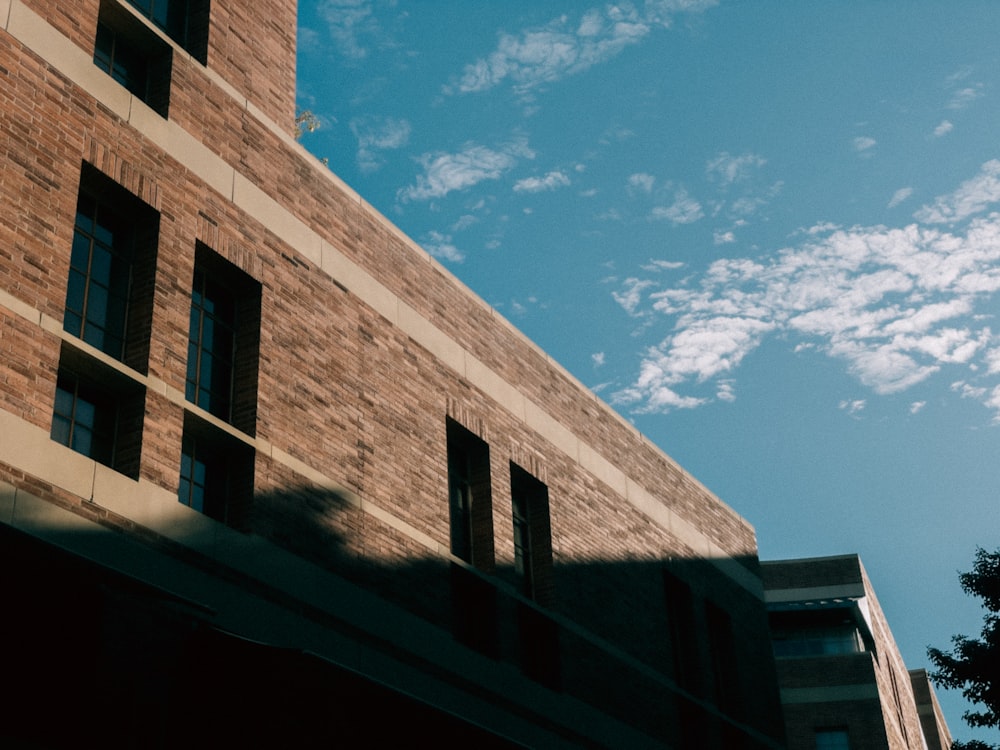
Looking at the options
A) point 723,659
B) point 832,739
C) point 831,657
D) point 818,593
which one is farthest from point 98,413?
point 818,593

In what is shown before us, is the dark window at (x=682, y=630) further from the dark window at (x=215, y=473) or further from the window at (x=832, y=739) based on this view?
the window at (x=832, y=739)

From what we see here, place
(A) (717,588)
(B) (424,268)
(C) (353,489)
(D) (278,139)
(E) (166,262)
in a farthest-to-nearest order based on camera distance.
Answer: (A) (717,588) < (B) (424,268) < (D) (278,139) < (C) (353,489) < (E) (166,262)

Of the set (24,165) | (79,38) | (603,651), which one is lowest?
(603,651)

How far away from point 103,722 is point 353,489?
5.02 m

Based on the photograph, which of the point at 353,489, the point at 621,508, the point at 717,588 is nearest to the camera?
the point at 353,489

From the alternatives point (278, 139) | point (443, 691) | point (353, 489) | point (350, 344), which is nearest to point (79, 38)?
point (278, 139)

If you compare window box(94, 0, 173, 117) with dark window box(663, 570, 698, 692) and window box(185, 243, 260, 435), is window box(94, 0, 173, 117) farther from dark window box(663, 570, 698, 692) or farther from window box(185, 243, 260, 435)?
dark window box(663, 570, 698, 692)

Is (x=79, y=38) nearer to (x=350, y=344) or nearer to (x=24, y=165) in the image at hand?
(x=24, y=165)

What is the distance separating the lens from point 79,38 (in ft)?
39.9

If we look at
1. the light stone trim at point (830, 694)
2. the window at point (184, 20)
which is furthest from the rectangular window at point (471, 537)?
the light stone trim at point (830, 694)

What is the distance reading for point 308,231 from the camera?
14.2 metres

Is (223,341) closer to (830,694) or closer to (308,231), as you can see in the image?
(308,231)

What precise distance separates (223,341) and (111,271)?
Answer: 1.41 m

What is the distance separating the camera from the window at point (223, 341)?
12.5 meters
